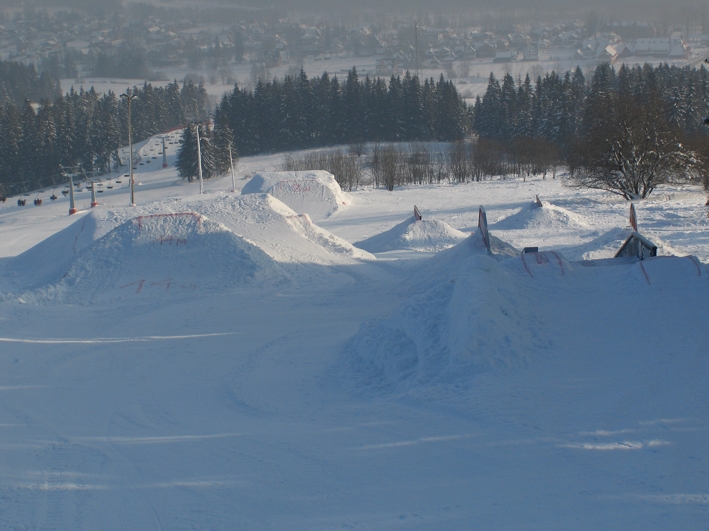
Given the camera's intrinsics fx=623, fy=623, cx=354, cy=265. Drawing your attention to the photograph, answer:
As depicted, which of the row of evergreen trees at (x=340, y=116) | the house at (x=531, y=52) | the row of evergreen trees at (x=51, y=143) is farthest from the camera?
the house at (x=531, y=52)

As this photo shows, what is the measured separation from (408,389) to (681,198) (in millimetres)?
30822

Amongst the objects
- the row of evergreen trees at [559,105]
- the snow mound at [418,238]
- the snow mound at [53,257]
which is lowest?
the snow mound at [418,238]

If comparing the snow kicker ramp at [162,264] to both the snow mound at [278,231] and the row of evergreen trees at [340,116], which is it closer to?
the snow mound at [278,231]

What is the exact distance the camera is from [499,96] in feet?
270

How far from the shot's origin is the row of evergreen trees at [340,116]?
275 feet

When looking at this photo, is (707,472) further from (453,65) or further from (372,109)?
(453,65)

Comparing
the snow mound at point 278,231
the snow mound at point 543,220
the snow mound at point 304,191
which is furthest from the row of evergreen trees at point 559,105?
the snow mound at point 278,231

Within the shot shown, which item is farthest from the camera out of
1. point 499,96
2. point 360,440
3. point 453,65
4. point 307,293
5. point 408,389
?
point 453,65

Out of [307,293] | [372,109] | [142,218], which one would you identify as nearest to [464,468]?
[307,293]

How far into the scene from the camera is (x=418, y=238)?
23.6 meters

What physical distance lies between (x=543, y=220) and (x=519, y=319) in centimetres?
1746

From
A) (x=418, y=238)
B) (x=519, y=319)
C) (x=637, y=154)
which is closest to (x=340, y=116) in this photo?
(x=637, y=154)

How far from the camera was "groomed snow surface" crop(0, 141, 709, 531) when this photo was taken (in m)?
5.59

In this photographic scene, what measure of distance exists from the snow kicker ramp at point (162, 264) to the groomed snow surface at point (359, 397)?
9 cm
